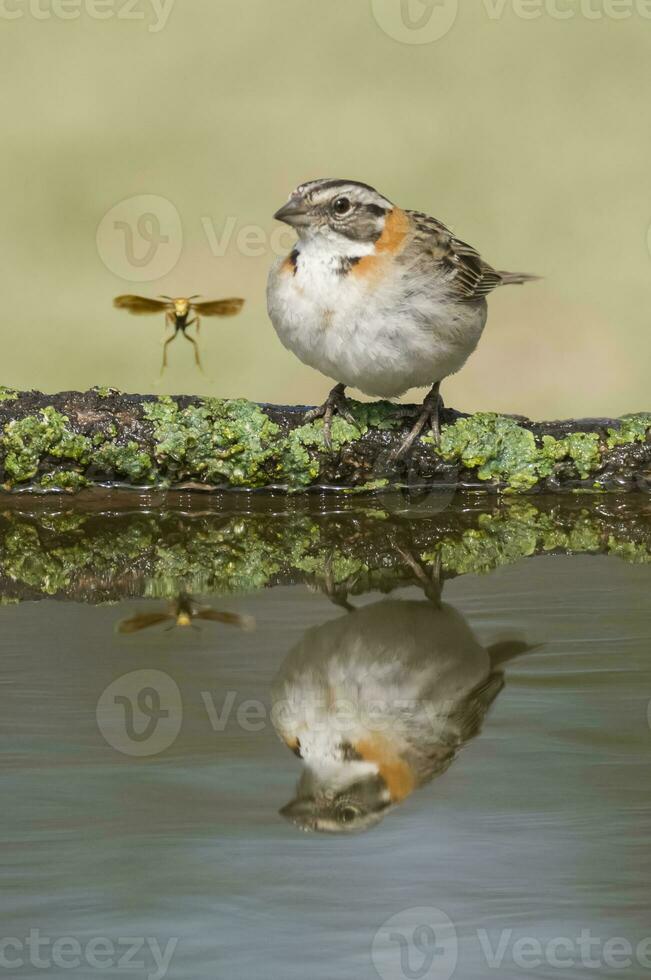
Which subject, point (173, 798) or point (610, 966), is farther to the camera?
point (173, 798)

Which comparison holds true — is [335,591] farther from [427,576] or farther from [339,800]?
[339,800]

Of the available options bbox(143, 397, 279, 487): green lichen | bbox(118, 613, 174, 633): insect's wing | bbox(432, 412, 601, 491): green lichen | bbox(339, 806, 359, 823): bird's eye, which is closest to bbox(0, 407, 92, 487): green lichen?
bbox(143, 397, 279, 487): green lichen

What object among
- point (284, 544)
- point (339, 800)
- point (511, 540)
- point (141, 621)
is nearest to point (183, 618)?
point (141, 621)

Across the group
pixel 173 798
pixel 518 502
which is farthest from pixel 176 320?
pixel 173 798

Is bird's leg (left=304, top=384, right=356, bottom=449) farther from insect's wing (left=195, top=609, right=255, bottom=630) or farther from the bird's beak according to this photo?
insect's wing (left=195, top=609, right=255, bottom=630)

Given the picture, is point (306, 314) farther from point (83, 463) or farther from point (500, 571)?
point (500, 571)

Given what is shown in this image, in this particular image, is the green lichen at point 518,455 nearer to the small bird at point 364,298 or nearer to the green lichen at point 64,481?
the small bird at point 364,298

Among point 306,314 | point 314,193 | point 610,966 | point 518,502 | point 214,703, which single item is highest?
point 314,193
